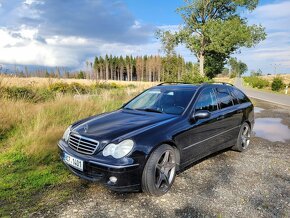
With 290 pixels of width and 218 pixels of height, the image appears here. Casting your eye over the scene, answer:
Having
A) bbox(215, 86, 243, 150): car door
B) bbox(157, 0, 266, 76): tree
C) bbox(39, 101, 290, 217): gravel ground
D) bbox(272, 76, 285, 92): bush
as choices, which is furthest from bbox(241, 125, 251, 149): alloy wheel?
bbox(272, 76, 285, 92): bush

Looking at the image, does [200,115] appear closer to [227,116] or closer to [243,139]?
[227,116]

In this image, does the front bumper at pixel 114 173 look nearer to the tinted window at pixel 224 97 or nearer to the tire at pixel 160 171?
the tire at pixel 160 171

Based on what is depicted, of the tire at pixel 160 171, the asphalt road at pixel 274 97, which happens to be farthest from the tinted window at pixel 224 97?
the asphalt road at pixel 274 97

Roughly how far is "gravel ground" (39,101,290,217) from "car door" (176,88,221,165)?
429mm

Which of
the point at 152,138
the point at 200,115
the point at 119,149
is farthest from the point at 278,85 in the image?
the point at 119,149

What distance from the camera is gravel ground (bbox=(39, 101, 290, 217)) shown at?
3.61 m

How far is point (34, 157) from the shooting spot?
219 inches

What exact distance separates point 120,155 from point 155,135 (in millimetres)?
620

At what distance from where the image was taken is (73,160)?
13.3 ft

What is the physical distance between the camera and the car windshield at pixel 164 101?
16.4ft

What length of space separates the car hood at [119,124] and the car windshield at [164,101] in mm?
255

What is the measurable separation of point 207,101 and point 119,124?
1991mm

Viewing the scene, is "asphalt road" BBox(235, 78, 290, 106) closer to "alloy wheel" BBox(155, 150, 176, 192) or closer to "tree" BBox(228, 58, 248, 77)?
"alloy wheel" BBox(155, 150, 176, 192)

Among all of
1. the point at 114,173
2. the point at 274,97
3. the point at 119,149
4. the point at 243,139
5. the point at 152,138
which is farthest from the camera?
the point at 274,97
